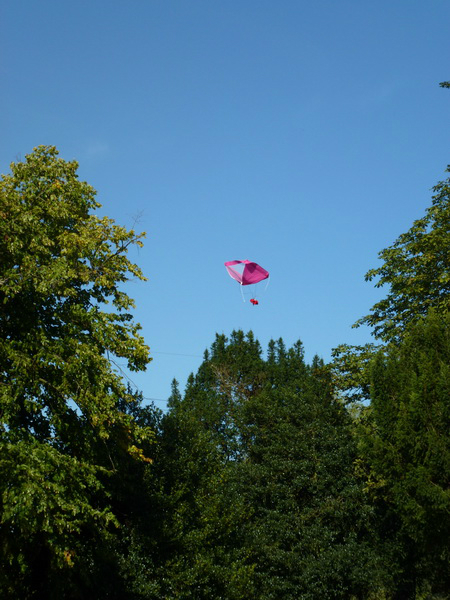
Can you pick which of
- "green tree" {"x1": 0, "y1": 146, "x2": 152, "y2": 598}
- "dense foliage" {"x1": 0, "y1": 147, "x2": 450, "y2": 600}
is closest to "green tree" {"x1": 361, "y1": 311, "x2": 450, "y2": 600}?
"dense foliage" {"x1": 0, "y1": 147, "x2": 450, "y2": 600}

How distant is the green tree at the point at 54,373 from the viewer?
15500mm

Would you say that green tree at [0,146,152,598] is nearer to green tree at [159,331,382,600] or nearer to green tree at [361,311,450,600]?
green tree at [159,331,382,600]

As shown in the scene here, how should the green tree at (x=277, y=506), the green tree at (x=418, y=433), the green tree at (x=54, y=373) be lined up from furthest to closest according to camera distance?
the green tree at (x=277, y=506) < the green tree at (x=418, y=433) < the green tree at (x=54, y=373)

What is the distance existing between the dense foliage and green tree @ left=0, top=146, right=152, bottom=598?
6 centimetres

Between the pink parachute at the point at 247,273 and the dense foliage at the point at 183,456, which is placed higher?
the pink parachute at the point at 247,273

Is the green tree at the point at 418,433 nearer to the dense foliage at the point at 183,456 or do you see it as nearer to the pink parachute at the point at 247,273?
the dense foliage at the point at 183,456

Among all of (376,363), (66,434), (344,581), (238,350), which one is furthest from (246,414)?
(66,434)

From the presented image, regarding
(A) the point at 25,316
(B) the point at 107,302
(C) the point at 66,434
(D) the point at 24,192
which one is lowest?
(C) the point at 66,434

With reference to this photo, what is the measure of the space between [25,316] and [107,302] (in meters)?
3.83

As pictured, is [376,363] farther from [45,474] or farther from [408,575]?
[408,575]

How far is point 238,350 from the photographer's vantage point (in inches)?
2191

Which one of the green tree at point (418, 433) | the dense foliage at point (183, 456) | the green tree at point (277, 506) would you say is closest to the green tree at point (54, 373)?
the dense foliage at point (183, 456)

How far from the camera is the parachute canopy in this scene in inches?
1272

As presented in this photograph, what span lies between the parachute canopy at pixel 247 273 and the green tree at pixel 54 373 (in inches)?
432
